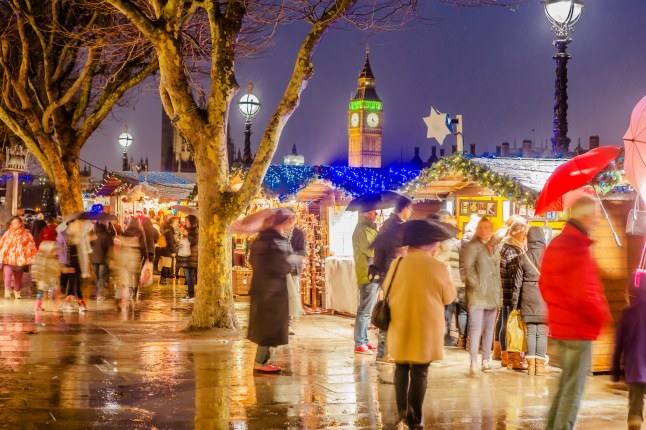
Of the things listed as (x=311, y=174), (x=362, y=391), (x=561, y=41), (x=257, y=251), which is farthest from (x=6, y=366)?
(x=561, y=41)

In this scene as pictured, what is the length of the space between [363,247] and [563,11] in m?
7.14

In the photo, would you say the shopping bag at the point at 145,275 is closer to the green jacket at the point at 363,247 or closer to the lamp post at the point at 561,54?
the green jacket at the point at 363,247

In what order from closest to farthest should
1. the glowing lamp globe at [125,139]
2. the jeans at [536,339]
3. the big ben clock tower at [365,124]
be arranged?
1. the jeans at [536,339]
2. the glowing lamp globe at [125,139]
3. the big ben clock tower at [365,124]

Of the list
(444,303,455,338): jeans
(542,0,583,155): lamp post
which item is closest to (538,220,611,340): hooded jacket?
(444,303,455,338): jeans

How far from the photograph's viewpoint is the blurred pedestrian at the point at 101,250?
18828mm

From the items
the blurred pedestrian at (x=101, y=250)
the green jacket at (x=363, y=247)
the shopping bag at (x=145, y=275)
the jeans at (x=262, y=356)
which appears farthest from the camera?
the shopping bag at (x=145, y=275)

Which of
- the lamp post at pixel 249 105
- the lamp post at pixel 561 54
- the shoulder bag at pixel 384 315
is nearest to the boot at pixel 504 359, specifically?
the shoulder bag at pixel 384 315

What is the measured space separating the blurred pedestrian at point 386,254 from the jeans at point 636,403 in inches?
155

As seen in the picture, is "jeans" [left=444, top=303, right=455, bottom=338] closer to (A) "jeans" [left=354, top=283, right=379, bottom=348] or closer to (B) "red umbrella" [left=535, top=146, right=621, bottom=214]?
(A) "jeans" [left=354, top=283, right=379, bottom=348]

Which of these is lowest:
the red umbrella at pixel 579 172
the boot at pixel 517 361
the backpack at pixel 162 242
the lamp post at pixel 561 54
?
the boot at pixel 517 361

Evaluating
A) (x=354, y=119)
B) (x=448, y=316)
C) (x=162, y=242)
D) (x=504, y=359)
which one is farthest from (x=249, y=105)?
(x=354, y=119)

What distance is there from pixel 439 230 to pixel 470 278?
11.0 ft

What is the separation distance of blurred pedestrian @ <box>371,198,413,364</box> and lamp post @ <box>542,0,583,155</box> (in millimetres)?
6625

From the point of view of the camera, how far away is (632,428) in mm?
7277
